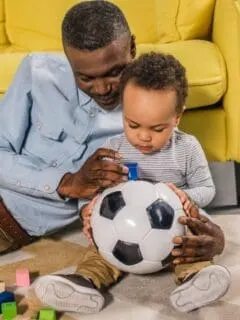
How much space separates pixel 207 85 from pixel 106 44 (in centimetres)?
51

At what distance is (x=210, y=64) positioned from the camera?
6.64ft

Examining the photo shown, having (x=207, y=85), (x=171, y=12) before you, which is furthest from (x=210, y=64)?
(x=171, y=12)

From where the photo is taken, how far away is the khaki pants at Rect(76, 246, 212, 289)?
154 centimetres

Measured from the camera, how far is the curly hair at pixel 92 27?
5.15ft

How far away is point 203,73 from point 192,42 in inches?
10.3

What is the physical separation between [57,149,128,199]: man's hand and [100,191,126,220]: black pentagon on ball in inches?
3.2

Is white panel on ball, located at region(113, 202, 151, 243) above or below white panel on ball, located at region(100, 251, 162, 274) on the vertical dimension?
above

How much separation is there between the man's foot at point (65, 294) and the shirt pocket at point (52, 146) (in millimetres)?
406

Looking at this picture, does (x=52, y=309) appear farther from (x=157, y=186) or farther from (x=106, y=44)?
(x=106, y=44)

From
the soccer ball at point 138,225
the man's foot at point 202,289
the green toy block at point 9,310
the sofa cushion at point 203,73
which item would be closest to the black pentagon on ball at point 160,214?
the soccer ball at point 138,225

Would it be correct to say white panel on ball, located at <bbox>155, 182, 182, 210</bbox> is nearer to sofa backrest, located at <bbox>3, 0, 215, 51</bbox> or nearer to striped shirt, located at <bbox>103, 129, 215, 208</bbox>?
striped shirt, located at <bbox>103, 129, 215, 208</bbox>

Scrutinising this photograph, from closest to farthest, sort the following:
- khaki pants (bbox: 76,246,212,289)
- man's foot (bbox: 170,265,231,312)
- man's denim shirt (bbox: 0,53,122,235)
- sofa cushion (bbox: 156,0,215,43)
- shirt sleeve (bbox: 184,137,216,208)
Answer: man's foot (bbox: 170,265,231,312) < khaki pants (bbox: 76,246,212,289) < shirt sleeve (bbox: 184,137,216,208) < man's denim shirt (bbox: 0,53,122,235) < sofa cushion (bbox: 156,0,215,43)

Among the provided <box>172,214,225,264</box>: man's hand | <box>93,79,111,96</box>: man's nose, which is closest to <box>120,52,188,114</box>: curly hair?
<box>93,79,111,96</box>: man's nose

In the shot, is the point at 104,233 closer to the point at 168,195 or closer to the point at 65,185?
the point at 168,195
